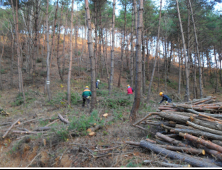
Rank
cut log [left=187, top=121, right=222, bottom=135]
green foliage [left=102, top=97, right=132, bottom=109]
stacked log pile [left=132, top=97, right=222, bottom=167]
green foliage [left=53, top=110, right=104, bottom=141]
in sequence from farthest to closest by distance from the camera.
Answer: green foliage [left=102, top=97, right=132, bottom=109] < green foliage [left=53, top=110, right=104, bottom=141] < cut log [left=187, top=121, right=222, bottom=135] < stacked log pile [left=132, top=97, right=222, bottom=167]

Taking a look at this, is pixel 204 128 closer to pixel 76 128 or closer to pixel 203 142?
pixel 203 142

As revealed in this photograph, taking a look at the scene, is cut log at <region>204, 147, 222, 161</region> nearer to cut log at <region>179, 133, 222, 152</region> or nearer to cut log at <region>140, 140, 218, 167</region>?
cut log at <region>179, 133, 222, 152</region>

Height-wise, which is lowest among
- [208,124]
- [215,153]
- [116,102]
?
[215,153]

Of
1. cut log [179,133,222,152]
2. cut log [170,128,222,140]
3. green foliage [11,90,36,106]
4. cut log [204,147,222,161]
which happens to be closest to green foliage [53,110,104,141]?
cut log [170,128,222,140]

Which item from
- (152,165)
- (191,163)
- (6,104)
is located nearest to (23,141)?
(152,165)

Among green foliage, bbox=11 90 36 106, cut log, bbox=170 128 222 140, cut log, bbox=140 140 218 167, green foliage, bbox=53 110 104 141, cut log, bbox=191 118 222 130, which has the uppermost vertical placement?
green foliage, bbox=11 90 36 106

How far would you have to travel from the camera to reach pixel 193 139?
3.71 m

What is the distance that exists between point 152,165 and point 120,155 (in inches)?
32.3

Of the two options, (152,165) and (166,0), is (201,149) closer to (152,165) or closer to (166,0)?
(152,165)

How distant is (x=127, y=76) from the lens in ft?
70.9

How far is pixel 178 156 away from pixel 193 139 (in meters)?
0.65

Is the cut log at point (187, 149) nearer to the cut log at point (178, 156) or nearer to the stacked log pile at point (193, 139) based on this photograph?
the stacked log pile at point (193, 139)

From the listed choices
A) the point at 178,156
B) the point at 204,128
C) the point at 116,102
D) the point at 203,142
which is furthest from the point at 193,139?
the point at 116,102

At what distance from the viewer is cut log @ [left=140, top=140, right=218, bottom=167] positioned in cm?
311
